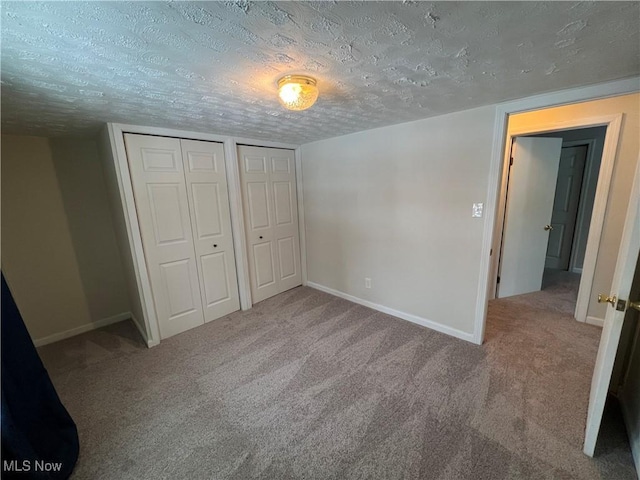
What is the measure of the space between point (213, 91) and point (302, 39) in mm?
773

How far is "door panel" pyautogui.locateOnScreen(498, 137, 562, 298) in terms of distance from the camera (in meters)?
3.01

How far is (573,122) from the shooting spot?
2.44 meters

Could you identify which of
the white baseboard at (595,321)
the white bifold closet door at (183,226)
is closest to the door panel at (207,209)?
the white bifold closet door at (183,226)

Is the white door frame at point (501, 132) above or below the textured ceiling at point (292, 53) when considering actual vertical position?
below

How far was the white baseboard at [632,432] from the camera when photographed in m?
1.27

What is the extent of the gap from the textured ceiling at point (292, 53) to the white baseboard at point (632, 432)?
1.95m

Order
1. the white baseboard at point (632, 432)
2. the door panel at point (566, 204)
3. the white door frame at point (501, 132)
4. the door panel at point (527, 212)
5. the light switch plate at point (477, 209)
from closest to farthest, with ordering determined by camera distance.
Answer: the white baseboard at point (632, 432)
the white door frame at point (501, 132)
the light switch plate at point (477, 209)
the door panel at point (527, 212)
the door panel at point (566, 204)

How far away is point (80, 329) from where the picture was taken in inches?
109

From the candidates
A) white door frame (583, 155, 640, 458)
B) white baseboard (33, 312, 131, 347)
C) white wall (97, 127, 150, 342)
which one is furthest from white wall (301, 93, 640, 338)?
white baseboard (33, 312, 131, 347)

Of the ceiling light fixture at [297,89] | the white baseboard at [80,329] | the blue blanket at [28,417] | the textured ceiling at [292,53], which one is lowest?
the white baseboard at [80,329]

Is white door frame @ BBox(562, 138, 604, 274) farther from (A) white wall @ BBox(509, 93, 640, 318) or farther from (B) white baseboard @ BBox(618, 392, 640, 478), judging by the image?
(B) white baseboard @ BBox(618, 392, 640, 478)

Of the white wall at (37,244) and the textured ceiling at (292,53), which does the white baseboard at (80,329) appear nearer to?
the white wall at (37,244)

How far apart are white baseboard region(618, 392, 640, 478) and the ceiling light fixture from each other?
8.24 feet

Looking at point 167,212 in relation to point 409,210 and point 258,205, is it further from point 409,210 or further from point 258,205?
point 409,210
